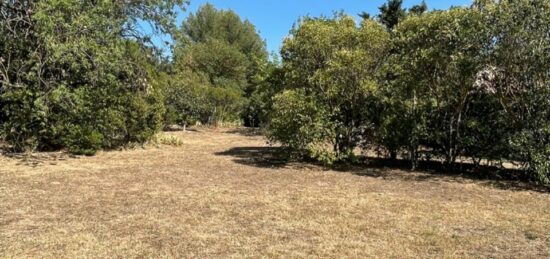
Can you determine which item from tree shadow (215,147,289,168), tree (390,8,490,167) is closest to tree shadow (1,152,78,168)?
tree shadow (215,147,289,168)

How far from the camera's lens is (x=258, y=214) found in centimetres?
642

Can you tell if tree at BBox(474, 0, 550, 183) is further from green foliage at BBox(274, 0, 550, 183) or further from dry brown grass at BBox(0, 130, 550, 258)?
dry brown grass at BBox(0, 130, 550, 258)

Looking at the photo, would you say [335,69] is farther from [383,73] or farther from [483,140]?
[483,140]

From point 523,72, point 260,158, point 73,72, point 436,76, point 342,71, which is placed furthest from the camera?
point 260,158

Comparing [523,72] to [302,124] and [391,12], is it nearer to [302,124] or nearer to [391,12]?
[302,124]

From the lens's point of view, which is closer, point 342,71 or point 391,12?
point 342,71

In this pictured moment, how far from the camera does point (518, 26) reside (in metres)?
8.45

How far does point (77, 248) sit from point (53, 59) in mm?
6384

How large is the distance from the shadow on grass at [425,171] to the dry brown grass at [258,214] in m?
0.14

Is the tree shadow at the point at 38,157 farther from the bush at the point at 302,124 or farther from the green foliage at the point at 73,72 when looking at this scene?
the bush at the point at 302,124

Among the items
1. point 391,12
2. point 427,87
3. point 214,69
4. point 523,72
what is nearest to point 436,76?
point 427,87

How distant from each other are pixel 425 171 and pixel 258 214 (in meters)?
5.79

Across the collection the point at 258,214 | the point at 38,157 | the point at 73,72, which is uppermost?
the point at 73,72

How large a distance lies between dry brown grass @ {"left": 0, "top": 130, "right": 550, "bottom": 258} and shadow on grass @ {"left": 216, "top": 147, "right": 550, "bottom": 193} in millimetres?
136
